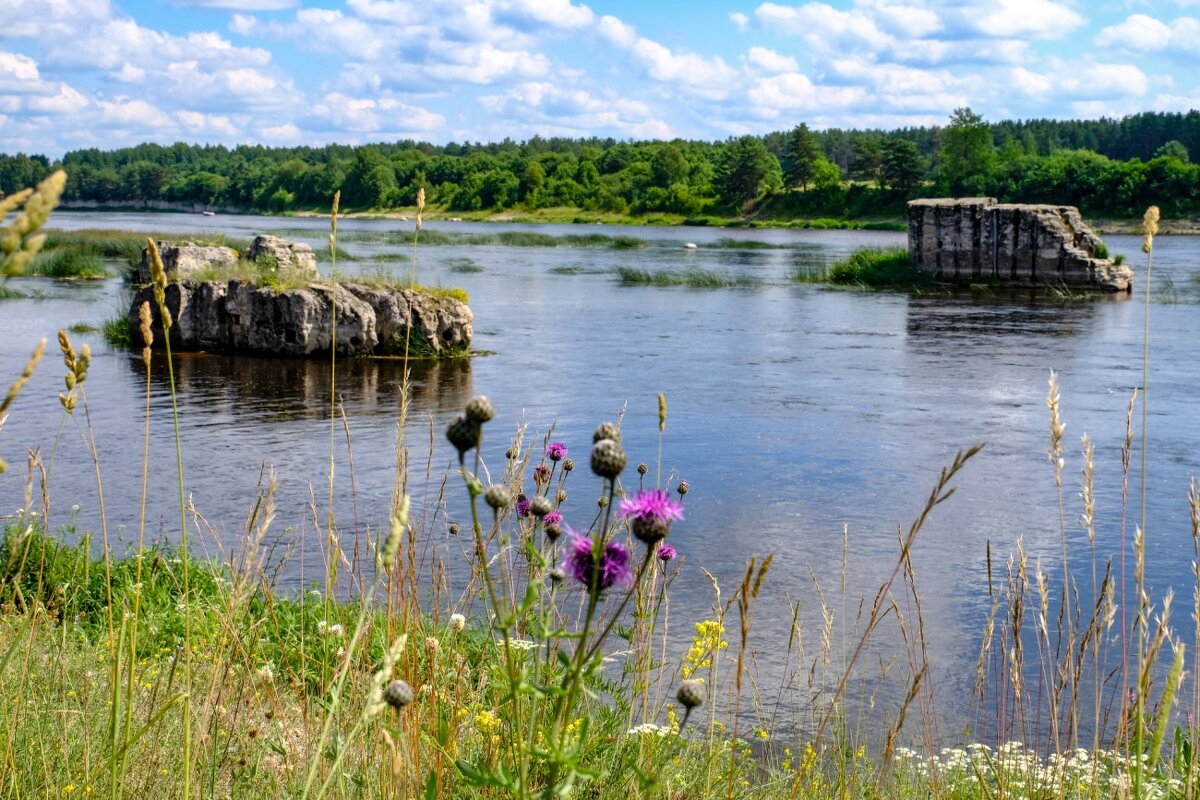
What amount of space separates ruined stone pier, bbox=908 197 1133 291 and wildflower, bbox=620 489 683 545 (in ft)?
111

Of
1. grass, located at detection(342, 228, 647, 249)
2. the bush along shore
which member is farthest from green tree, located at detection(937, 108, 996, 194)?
the bush along shore

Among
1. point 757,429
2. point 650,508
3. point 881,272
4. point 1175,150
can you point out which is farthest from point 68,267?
point 1175,150

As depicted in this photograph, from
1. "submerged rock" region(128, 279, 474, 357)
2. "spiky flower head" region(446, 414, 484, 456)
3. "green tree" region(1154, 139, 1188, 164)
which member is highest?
"green tree" region(1154, 139, 1188, 164)

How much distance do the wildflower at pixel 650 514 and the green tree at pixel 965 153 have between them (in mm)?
98685

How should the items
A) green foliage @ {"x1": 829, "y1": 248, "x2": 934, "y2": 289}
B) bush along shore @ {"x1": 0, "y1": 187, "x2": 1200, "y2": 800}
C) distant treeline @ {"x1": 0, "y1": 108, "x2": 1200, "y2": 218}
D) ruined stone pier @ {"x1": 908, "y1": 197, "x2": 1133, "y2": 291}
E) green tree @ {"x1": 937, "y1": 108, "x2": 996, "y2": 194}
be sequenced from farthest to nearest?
green tree @ {"x1": 937, "y1": 108, "x2": 996, "y2": 194} → distant treeline @ {"x1": 0, "y1": 108, "x2": 1200, "y2": 218} → green foliage @ {"x1": 829, "y1": 248, "x2": 934, "y2": 289} → ruined stone pier @ {"x1": 908, "y1": 197, "x2": 1133, "y2": 291} → bush along shore @ {"x1": 0, "y1": 187, "x2": 1200, "y2": 800}

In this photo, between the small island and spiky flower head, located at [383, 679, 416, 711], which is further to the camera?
the small island

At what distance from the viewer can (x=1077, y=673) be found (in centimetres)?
323

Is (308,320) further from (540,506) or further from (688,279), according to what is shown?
(688,279)

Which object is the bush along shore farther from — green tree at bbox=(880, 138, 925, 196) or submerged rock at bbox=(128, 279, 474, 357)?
green tree at bbox=(880, 138, 925, 196)

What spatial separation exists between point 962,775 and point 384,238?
199 feet

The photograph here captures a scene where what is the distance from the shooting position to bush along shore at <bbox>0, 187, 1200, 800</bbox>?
6.95ft

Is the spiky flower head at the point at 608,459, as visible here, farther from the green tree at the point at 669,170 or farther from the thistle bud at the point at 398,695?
the green tree at the point at 669,170

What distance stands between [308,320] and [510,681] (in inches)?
705

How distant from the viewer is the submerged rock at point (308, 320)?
19.1 metres
